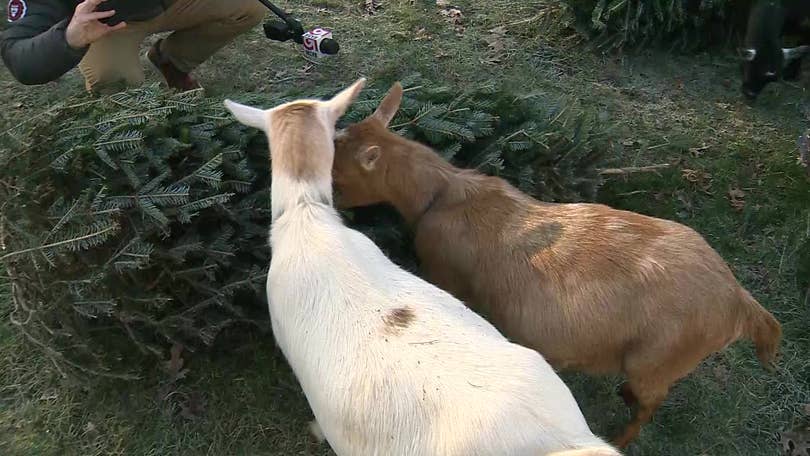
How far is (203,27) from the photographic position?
4.50m

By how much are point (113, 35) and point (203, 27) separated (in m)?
0.72

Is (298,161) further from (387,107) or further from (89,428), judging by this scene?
(89,428)

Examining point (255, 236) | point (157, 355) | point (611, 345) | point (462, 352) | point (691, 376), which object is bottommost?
point (691, 376)

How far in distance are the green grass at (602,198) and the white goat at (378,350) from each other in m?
0.93

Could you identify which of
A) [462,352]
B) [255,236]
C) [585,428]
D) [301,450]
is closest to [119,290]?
[255,236]

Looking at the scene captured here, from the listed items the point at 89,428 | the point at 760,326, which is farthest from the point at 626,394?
the point at 89,428

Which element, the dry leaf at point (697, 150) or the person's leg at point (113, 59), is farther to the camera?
the dry leaf at point (697, 150)

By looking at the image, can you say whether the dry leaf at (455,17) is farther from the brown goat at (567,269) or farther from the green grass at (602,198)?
the brown goat at (567,269)

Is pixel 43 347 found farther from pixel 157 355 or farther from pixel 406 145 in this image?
pixel 406 145

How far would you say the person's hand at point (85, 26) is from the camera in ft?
11.3

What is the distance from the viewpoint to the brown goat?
8.79 feet

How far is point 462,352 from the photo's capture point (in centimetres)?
212

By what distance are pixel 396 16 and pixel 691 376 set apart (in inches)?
158

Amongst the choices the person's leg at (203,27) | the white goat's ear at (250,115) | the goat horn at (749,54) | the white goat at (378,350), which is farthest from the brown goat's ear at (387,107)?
the goat horn at (749,54)
